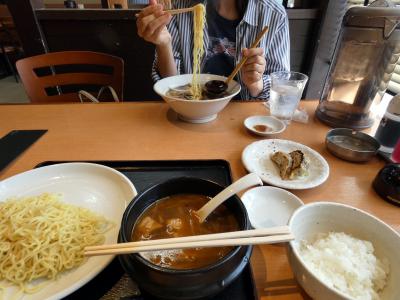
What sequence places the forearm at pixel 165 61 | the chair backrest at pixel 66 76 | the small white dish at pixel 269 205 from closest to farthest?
the small white dish at pixel 269 205, the forearm at pixel 165 61, the chair backrest at pixel 66 76

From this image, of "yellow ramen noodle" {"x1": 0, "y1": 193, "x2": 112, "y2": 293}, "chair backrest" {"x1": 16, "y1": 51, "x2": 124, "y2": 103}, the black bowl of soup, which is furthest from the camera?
"chair backrest" {"x1": 16, "y1": 51, "x2": 124, "y2": 103}

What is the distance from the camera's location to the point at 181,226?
1.96 feet

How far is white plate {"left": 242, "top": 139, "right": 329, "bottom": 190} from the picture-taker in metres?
0.85

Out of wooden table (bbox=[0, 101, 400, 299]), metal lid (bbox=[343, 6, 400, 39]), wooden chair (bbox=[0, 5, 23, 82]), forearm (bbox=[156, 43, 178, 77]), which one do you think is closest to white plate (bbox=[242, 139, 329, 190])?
wooden table (bbox=[0, 101, 400, 299])

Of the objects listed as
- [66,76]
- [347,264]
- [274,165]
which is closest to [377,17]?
[274,165]

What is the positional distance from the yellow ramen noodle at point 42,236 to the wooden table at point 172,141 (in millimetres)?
336

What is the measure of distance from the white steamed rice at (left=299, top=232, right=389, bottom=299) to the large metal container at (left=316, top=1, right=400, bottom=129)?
84 cm

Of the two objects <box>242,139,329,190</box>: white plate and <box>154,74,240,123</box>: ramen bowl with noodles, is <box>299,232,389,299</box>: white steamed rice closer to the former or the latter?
<box>242,139,329,190</box>: white plate

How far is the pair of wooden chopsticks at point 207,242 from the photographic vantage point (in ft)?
1.54

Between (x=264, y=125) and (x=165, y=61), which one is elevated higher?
(x=165, y=61)

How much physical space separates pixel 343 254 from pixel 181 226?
371 mm

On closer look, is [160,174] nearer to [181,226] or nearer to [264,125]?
[181,226]

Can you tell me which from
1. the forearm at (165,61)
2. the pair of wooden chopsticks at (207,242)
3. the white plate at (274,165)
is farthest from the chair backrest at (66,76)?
the pair of wooden chopsticks at (207,242)

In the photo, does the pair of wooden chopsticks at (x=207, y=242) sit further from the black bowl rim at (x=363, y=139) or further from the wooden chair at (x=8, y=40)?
the wooden chair at (x=8, y=40)
